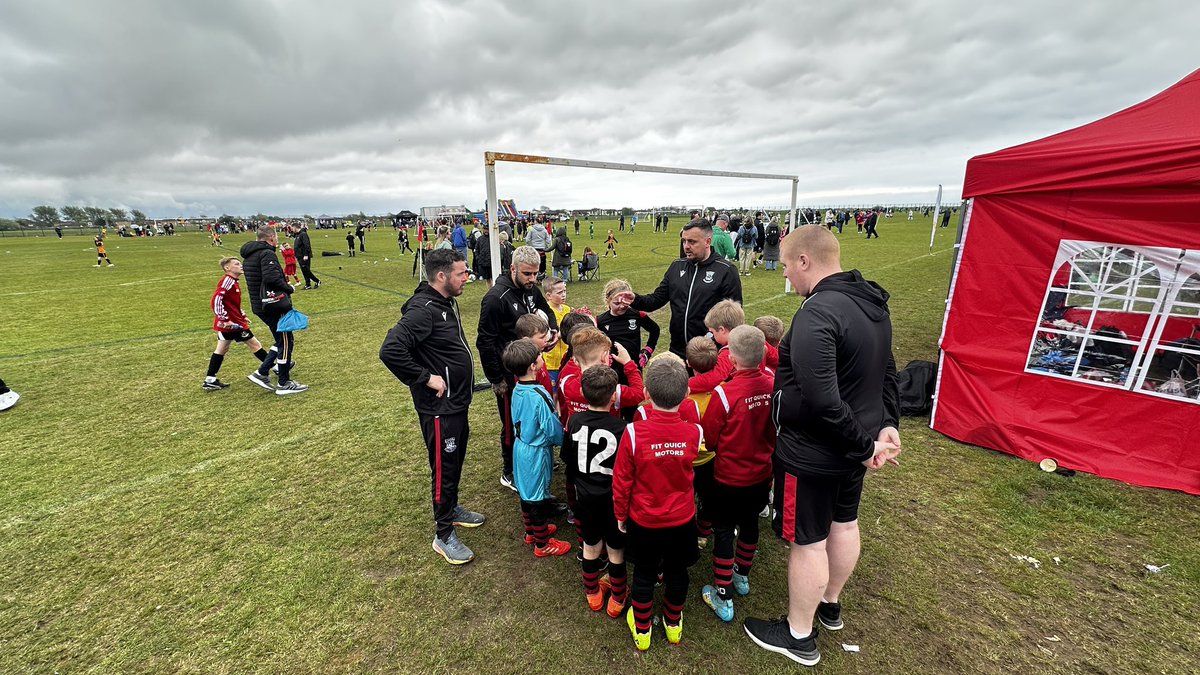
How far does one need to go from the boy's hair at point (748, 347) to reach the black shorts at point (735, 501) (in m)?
0.78

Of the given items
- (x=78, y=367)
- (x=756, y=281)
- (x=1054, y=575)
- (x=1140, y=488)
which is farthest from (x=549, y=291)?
(x=756, y=281)

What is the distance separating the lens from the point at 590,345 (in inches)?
118

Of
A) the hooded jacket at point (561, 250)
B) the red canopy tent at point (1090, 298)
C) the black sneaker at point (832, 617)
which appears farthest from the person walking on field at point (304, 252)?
the red canopy tent at point (1090, 298)

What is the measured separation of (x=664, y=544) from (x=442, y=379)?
179 centimetres

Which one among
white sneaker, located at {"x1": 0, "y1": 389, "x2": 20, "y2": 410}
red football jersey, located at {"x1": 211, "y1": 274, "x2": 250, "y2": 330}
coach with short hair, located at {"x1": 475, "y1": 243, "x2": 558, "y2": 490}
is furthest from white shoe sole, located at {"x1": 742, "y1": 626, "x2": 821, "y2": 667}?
white sneaker, located at {"x1": 0, "y1": 389, "x2": 20, "y2": 410}

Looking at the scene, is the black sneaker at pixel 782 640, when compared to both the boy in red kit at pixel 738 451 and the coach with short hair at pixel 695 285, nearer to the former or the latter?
the boy in red kit at pixel 738 451

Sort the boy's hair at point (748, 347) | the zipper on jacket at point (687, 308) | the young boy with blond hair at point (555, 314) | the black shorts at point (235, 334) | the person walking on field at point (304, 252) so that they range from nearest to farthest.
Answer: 1. the boy's hair at point (748, 347)
2. the young boy with blond hair at point (555, 314)
3. the zipper on jacket at point (687, 308)
4. the black shorts at point (235, 334)
5. the person walking on field at point (304, 252)

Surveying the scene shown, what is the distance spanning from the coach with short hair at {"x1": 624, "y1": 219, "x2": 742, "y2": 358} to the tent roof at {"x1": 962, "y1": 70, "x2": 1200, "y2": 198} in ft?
8.32

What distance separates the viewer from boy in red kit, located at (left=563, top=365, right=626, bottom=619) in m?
2.66

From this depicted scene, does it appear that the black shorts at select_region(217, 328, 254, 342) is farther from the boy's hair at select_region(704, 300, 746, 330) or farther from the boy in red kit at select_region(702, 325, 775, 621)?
Result: the boy in red kit at select_region(702, 325, 775, 621)

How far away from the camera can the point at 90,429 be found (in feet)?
17.6

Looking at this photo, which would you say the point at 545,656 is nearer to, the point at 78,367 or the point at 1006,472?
the point at 1006,472

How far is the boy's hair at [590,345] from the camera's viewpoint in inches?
118

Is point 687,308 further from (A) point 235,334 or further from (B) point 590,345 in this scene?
(A) point 235,334
